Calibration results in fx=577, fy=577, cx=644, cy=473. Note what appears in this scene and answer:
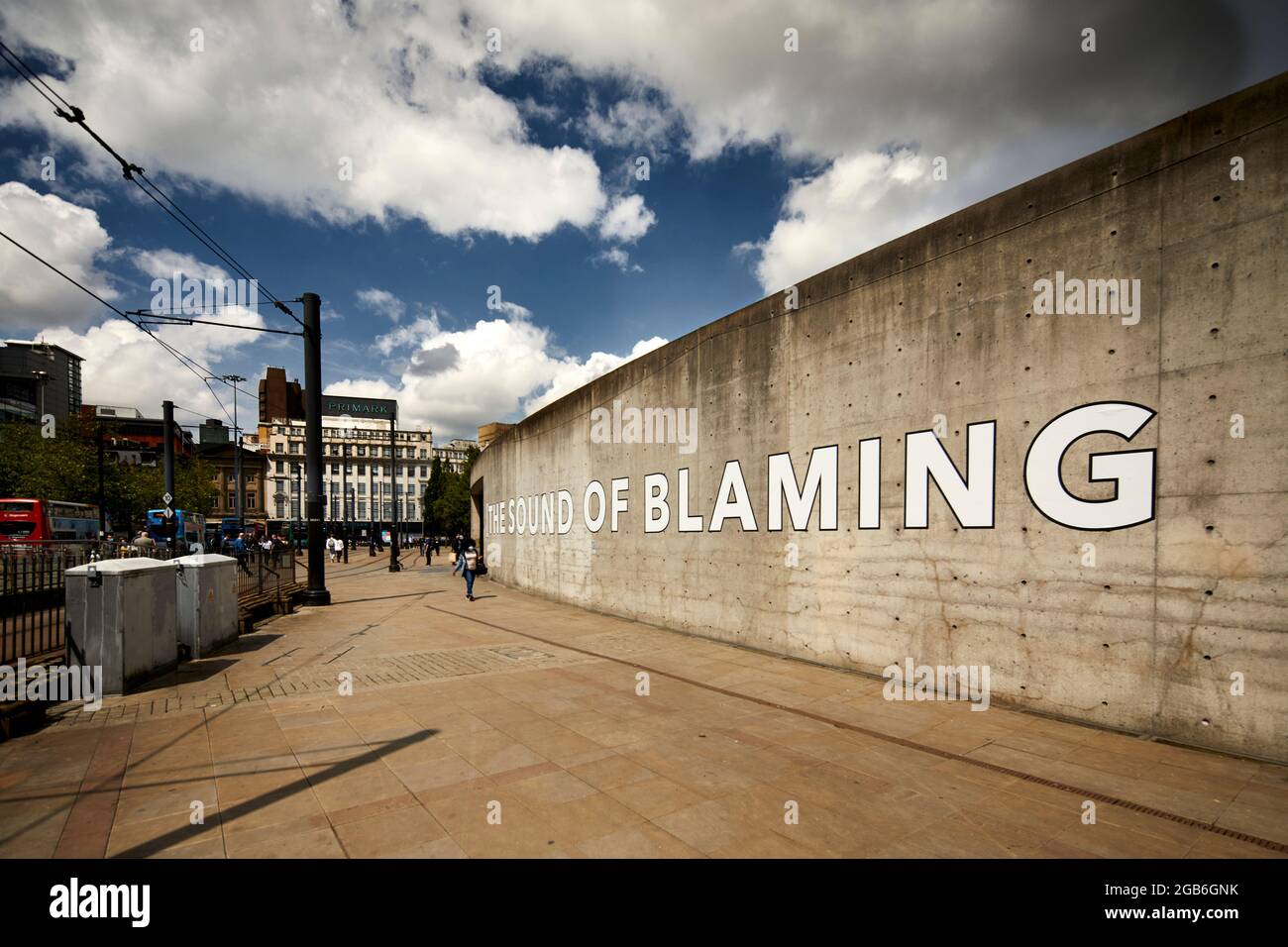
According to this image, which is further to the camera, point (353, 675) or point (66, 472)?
point (66, 472)

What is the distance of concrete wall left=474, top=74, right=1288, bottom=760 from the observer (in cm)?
518

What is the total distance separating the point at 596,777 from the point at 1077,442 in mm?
5991

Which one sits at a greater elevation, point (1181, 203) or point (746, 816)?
point (1181, 203)

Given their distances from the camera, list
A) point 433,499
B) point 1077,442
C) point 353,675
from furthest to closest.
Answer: point 433,499 → point 353,675 → point 1077,442

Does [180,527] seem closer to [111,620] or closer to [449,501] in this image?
[111,620]

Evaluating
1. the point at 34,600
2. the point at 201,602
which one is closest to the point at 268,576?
the point at 201,602

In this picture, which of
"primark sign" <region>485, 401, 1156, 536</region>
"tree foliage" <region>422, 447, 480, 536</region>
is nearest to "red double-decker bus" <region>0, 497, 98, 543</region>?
"primark sign" <region>485, 401, 1156, 536</region>

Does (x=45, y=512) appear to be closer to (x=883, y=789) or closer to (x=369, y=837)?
(x=369, y=837)

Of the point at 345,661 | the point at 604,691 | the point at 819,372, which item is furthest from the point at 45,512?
the point at 819,372

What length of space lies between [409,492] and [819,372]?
10095 cm

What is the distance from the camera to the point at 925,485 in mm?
7566

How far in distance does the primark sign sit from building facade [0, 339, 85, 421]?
4570 inches

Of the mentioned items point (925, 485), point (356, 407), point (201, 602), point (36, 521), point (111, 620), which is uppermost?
point (356, 407)
